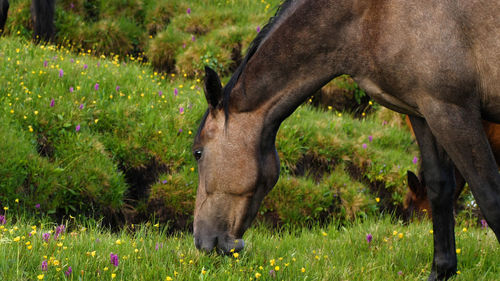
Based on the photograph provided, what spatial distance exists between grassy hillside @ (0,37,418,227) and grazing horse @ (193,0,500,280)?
301 cm

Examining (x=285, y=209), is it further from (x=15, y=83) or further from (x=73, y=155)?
(x=15, y=83)

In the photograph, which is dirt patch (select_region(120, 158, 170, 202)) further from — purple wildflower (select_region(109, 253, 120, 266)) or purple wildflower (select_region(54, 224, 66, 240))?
purple wildflower (select_region(109, 253, 120, 266))

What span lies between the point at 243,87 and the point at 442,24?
4.73 feet

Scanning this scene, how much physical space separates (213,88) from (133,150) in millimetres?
3784

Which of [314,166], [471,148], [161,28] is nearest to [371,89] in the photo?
[471,148]

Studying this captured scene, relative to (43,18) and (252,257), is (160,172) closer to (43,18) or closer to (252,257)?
(252,257)

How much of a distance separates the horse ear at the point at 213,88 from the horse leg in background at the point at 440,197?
1.55 metres

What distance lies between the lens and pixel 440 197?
185 inches

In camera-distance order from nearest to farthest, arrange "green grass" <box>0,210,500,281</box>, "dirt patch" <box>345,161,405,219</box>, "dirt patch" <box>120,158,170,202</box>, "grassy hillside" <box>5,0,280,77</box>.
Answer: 1. "green grass" <box>0,210,500,281</box>
2. "dirt patch" <box>120,158,170,202</box>
3. "dirt patch" <box>345,161,405,219</box>
4. "grassy hillside" <box>5,0,280,77</box>

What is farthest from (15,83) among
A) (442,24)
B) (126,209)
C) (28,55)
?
(442,24)

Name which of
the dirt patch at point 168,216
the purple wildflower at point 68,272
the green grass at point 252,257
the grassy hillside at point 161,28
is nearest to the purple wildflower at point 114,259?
the green grass at point 252,257

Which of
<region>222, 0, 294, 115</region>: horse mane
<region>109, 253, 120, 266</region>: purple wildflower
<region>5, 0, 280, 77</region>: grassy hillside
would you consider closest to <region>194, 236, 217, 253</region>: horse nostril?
<region>109, 253, 120, 266</region>: purple wildflower

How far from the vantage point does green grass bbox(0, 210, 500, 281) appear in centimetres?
395

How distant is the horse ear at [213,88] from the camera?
4.15 meters
